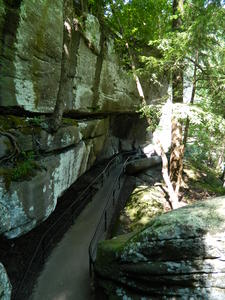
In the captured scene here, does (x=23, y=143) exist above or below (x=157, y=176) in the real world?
above

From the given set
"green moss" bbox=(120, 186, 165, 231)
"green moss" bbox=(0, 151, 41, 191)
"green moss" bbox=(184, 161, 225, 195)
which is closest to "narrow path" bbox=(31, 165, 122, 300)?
"green moss" bbox=(120, 186, 165, 231)

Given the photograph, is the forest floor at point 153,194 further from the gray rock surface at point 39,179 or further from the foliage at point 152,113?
the foliage at point 152,113

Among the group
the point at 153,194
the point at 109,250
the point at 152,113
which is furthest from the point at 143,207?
the point at 152,113

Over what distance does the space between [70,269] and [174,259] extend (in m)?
3.38

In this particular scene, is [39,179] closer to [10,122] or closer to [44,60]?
[10,122]

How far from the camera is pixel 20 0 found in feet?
16.9

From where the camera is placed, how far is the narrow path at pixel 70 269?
5.25 m

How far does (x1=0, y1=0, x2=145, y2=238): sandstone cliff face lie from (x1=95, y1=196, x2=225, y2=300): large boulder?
88.4 inches

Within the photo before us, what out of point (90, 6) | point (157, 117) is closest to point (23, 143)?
point (157, 117)

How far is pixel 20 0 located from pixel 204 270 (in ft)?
22.7

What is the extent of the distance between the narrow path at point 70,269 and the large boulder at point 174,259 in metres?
1.15

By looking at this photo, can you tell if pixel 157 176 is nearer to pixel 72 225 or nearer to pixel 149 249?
pixel 72 225

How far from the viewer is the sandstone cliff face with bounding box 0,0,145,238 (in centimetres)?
462

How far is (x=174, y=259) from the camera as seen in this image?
12.5 feet
